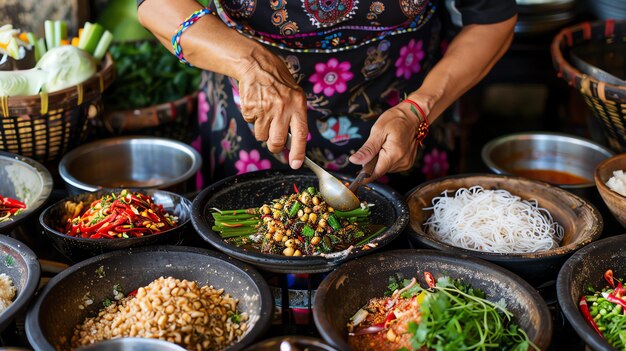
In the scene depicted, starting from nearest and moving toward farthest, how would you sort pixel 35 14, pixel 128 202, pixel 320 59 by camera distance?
1. pixel 128 202
2. pixel 320 59
3. pixel 35 14

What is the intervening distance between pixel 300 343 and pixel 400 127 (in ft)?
3.19

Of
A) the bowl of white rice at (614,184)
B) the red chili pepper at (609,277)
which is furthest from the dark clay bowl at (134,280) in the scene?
the bowl of white rice at (614,184)

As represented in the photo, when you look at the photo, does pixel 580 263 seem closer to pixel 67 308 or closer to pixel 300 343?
pixel 300 343

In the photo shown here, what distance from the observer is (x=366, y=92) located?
2828 millimetres

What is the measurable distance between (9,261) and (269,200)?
35.8 inches

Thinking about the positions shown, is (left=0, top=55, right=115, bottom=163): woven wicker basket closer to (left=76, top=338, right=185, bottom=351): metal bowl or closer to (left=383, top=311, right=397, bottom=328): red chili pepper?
(left=76, top=338, right=185, bottom=351): metal bowl

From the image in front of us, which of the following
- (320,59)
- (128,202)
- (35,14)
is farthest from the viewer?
(35,14)

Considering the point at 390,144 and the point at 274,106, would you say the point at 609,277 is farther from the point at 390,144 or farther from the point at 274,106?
the point at 274,106

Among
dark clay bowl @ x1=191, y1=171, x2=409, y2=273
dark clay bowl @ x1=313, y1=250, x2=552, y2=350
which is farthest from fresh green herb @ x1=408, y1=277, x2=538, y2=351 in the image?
dark clay bowl @ x1=191, y1=171, x2=409, y2=273

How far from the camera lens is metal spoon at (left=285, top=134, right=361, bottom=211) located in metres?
2.32

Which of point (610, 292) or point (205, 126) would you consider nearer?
point (610, 292)

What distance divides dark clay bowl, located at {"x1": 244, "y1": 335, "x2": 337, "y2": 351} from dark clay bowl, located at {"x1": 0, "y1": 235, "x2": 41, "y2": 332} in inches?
27.2

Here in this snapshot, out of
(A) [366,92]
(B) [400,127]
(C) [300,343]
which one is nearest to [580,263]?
(B) [400,127]

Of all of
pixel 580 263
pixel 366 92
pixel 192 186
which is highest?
pixel 366 92
